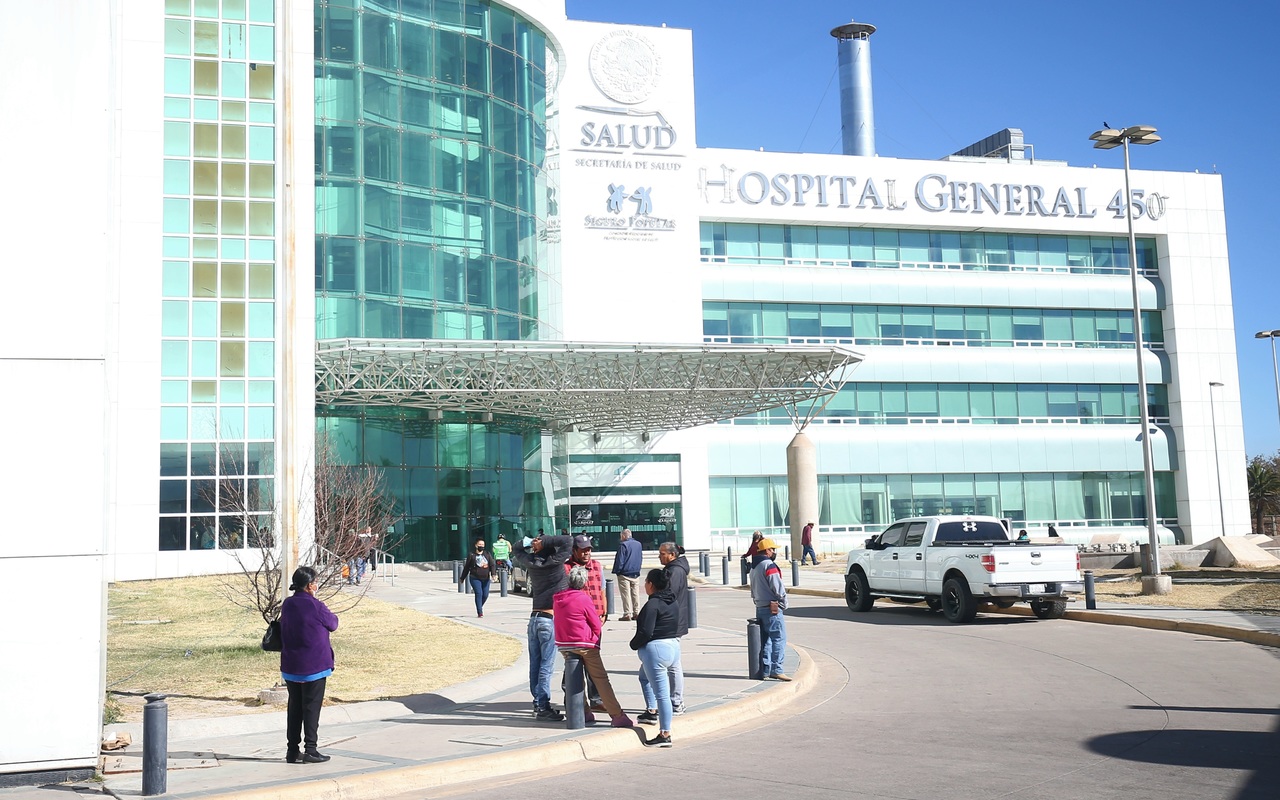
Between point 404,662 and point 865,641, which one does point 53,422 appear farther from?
point 865,641

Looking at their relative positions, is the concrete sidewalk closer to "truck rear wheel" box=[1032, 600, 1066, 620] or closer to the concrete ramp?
"truck rear wheel" box=[1032, 600, 1066, 620]

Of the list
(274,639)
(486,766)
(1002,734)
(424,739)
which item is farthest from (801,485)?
(486,766)

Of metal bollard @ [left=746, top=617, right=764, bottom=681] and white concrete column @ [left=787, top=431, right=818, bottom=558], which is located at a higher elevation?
white concrete column @ [left=787, top=431, right=818, bottom=558]

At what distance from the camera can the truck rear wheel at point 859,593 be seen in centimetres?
2450

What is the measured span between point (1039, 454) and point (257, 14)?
1808 inches

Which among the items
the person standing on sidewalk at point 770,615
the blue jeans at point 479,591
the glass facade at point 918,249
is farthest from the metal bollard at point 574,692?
the glass facade at point 918,249

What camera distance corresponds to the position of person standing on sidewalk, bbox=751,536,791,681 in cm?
1398

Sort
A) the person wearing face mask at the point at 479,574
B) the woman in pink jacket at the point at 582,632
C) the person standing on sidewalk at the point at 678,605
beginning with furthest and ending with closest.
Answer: the person wearing face mask at the point at 479,574 < the woman in pink jacket at the point at 582,632 < the person standing on sidewalk at the point at 678,605

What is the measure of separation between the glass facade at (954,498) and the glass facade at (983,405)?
3.01 metres

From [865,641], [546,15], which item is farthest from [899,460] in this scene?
[865,641]

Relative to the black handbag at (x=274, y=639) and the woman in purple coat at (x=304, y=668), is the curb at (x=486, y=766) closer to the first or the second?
the woman in purple coat at (x=304, y=668)

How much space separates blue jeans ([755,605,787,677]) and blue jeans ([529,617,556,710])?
3140mm

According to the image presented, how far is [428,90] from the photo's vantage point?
150 ft

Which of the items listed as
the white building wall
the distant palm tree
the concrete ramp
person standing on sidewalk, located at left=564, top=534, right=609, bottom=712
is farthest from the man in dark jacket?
the distant palm tree
